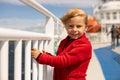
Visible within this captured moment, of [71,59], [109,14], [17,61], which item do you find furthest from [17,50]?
[109,14]

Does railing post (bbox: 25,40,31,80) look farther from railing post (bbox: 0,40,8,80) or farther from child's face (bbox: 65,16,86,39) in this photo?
railing post (bbox: 0,40,8,80)

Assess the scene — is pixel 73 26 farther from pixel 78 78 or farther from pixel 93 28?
pixel 93 28

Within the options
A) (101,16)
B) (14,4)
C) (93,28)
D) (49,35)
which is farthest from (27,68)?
(101,16)

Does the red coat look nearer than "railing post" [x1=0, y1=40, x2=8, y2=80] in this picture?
No

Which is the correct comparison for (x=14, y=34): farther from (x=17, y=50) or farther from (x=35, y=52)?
(x=35, y=52)

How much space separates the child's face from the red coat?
4 centimetres

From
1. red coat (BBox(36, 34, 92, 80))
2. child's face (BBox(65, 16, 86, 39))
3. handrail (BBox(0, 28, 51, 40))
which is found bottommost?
red coat (BBox(36, 34, 92, 80))

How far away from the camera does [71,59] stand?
86.7 inches

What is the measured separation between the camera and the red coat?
7.20 feet

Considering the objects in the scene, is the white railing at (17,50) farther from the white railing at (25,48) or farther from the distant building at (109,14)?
the distant building at (109,14)

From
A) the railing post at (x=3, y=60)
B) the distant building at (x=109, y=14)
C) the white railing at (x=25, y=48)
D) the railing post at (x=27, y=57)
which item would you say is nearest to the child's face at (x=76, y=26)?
the white railing at (x=25, y=48)

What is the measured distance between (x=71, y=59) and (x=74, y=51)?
0.06 meters

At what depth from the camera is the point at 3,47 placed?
1.56 metres

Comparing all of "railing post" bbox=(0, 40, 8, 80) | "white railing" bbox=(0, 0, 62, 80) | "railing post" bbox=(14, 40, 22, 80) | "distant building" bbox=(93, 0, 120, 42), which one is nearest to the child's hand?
"white railing" bbox=(0, 0, 62, 80)
